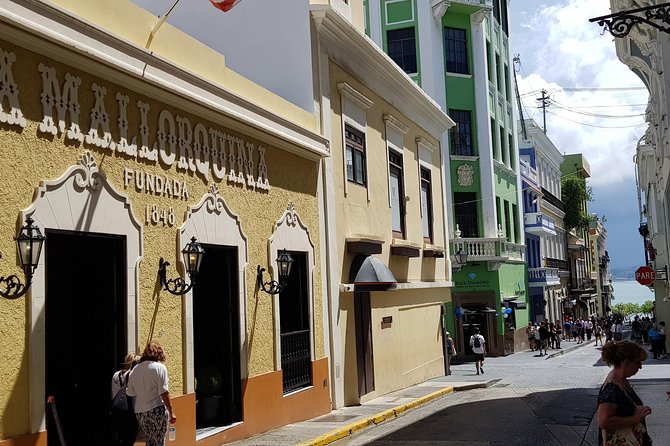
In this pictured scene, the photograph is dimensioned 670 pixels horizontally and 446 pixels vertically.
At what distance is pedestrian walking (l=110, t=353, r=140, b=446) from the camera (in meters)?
8.59

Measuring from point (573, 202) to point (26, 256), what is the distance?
5607 centimetres

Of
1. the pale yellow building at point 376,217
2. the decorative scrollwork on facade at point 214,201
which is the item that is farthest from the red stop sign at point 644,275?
the decorative scrollwork on facade at point 214,201

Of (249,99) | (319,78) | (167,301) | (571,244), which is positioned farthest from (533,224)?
(167,301)

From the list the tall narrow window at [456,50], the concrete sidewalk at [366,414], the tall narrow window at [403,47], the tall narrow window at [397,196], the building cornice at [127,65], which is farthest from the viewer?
the tall narrow window at [456,50]

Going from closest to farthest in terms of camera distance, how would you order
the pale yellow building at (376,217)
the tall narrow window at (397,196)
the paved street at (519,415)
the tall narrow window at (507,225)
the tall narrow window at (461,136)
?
the paved street at (519,415) < the pale yellow building at (376,217) < the tall narrow window at (397,196) < the tall narrow window at (461,136) < the tall narrow window at (507,225)

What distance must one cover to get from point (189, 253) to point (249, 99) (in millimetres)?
3484

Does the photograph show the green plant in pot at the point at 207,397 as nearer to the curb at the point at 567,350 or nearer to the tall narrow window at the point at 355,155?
the tall narrow window at the point at 355,155

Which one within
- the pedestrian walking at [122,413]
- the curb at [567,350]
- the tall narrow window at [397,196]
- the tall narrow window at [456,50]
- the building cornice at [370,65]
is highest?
the tall narrow window at [456,50]

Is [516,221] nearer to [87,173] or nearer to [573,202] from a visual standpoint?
[573,202]

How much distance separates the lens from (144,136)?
390 inches

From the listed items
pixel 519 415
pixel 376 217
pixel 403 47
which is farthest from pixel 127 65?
pixel 403 47

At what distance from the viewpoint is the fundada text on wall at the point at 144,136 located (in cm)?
816

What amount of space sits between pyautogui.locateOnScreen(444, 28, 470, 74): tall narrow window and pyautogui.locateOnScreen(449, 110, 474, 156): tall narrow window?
190cm

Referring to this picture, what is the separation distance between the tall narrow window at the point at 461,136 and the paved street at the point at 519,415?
1252 centimetres
